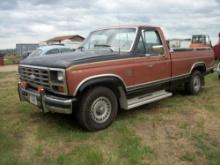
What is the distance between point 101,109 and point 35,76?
1403mm

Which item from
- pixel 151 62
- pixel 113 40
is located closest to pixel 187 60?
pixel 151 62

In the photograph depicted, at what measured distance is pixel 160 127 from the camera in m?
5.55

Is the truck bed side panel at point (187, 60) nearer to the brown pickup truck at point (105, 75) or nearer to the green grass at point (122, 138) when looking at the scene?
the brown pickup truck at point (105, 75)

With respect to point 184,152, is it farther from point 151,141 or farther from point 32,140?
point 32,140

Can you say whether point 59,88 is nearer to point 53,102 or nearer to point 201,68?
point 53,102

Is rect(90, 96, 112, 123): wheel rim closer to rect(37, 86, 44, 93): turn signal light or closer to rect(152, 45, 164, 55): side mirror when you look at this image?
rect(37, 86, 44, 93): turn signal light

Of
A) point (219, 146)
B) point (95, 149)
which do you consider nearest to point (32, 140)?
point (95, 149)

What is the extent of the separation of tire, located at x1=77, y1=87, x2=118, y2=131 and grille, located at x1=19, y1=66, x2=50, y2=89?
29.9 inches

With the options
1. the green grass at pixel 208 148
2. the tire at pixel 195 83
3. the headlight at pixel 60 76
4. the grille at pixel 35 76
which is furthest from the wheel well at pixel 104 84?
the tire at pixel 195 83

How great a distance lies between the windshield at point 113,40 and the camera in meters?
6.16

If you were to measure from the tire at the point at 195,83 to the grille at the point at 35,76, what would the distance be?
432 cm

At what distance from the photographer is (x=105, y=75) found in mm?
5301

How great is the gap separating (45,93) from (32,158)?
1.35 meters

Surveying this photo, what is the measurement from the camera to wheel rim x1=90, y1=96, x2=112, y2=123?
530 cm
